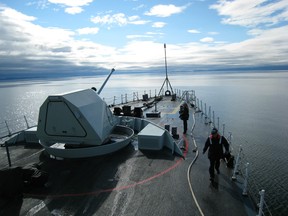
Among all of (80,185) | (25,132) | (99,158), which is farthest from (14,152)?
A: (80,185)

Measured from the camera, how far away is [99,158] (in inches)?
379

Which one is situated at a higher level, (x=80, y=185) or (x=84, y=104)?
(x=84, y=104)

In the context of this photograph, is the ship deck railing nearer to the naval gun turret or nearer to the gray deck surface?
the gray deck surface

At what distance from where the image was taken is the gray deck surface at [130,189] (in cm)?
599

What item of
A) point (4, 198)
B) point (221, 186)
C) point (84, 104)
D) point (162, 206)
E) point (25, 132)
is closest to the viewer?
point (162, 206)

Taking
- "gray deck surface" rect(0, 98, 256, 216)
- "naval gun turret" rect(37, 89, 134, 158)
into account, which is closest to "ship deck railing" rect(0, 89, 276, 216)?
"gray deck surface" rect(0, 98, 256, 216)

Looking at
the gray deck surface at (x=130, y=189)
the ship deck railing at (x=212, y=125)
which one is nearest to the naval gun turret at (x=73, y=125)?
the gray deck surface at (x=130, y=189)

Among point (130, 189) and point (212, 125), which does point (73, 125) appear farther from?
point (212, 125)

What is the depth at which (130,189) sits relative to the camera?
7.04 metres

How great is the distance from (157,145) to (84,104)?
352 cm

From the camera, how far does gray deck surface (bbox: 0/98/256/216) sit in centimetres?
599

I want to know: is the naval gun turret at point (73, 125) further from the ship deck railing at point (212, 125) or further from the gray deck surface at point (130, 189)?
the ship deck railing at point (212, 125)

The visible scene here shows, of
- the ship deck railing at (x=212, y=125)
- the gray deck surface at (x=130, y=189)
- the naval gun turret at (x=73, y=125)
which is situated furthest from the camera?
the naval gun turret at (x=73, y=125)

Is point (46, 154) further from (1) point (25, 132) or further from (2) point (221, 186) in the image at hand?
(2) point (221, 186)
